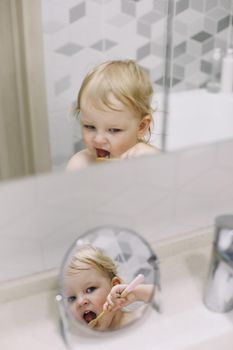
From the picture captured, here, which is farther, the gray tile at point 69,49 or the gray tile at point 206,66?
the gray tile at point 206,66

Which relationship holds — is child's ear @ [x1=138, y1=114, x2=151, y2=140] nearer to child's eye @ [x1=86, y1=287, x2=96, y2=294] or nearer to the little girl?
the little girl

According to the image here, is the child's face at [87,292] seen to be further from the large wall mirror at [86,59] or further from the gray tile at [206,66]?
the gray tile at [206,66]

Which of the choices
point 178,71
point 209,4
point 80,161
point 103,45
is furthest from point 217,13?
point 80,161

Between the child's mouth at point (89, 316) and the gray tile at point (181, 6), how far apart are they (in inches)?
20.7

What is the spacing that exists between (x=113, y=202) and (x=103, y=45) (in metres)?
0.30

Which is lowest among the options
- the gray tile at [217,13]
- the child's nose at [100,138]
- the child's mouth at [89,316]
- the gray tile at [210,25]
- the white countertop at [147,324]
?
the white countertop at [147,324]

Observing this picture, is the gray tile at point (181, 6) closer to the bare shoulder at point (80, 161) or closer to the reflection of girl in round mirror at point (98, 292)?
the bare shoulder at point (80, 161)

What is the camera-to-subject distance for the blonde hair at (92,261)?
2.75 feet

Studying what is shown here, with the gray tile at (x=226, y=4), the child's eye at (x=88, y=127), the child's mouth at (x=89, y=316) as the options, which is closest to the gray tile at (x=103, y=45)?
the child's eye at (x=88, y=127)

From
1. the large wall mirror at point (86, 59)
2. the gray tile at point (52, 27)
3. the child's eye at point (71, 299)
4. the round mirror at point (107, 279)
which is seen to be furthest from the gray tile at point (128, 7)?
the child's eye at point (71, 299)

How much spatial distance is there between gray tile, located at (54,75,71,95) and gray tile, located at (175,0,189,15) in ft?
0.73

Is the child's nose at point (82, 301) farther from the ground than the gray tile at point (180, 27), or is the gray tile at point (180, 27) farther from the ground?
the gray tile at point (180, 27)

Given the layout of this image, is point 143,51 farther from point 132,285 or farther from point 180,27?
point 132,285

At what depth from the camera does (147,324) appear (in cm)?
88
